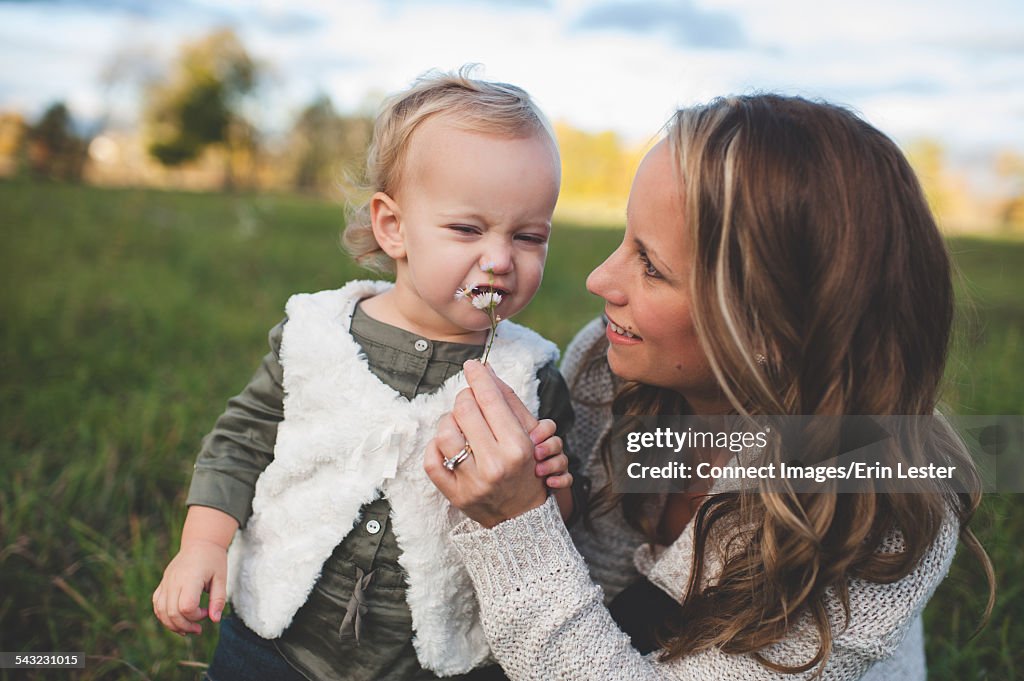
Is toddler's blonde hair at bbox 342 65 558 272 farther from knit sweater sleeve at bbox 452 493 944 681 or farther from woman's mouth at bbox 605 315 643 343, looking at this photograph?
knit sweater sleeve at bbox 452 493 944 681

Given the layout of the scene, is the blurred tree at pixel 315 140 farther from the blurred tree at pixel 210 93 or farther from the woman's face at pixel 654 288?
the woman's face at pixel 654 288

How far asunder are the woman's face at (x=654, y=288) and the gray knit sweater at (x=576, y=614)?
0.39 meters

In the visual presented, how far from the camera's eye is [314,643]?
1674mm

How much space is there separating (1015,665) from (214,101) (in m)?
33.8

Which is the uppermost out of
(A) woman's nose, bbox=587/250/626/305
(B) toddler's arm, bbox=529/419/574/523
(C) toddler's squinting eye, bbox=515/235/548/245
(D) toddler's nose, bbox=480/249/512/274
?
(C) toddler's squinting eye, bbox=515/235/548/245

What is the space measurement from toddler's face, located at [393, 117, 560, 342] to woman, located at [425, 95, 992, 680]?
0.67 ft

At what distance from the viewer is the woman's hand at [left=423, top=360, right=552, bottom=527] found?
4.68ft

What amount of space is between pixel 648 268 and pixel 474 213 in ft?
1.26

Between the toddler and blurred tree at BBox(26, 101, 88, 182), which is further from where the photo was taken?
blurred tree at BBox(26, 101, 88, 182)

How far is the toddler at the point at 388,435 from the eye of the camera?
1.59 metres

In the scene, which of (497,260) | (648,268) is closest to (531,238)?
(497,260)

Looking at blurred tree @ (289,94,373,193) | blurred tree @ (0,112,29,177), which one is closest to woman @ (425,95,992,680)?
blurred tree @ (0,112,29,177)

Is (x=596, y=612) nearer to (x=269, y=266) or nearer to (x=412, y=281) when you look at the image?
(x=412, y=281)

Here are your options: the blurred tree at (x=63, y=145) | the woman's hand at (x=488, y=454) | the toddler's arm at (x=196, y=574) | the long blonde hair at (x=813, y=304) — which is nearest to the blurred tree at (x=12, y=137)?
the blurred tree at (x=63, y=145)
